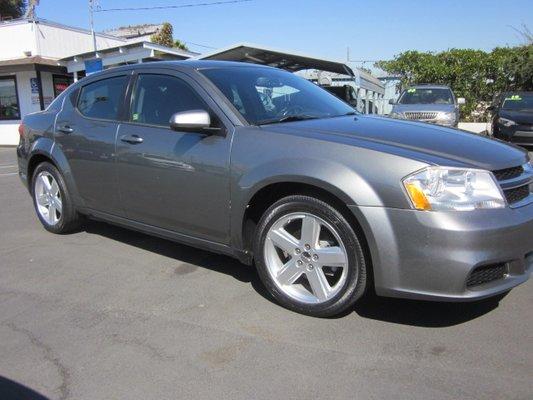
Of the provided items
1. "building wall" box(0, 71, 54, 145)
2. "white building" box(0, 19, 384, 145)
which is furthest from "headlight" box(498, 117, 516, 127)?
"building wall" box(0, 71, 54, 145)

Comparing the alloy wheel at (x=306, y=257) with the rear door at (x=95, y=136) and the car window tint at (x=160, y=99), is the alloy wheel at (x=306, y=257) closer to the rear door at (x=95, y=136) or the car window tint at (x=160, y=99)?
the car window tint at (x=160, y=99)

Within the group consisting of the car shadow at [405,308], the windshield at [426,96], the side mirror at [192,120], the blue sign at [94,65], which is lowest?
the windshield at [426,96]

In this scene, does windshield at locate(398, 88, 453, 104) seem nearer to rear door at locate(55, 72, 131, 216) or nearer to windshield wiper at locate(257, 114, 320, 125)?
rear door at locate(55, 72, 131, 216)

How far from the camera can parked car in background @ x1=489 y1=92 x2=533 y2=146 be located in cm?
1290

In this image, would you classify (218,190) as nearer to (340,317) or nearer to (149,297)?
(149,297)

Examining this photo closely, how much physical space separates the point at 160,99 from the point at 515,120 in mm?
11205

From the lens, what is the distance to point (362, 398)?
2.63 m

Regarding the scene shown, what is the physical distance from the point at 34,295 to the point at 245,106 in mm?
2172

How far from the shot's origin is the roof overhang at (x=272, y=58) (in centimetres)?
1472

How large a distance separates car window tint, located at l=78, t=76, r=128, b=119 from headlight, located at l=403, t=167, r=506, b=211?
2.82m

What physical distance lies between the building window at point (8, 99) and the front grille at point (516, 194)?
21056mm

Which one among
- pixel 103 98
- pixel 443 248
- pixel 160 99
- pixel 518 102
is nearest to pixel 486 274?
pixel 443 248

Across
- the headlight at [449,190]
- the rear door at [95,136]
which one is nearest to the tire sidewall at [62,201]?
the rear door at [95,136]

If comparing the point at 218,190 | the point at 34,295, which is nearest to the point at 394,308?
the point at 218,190
